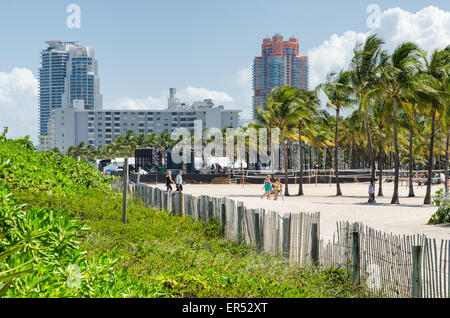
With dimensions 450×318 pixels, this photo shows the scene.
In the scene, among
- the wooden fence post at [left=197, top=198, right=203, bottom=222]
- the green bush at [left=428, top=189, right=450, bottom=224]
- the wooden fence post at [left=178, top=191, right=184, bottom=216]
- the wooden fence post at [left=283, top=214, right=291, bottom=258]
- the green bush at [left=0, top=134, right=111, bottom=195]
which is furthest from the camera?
the green bush at [left=428, top=189, right=450, bottom=224]

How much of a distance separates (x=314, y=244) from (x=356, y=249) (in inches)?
44.1

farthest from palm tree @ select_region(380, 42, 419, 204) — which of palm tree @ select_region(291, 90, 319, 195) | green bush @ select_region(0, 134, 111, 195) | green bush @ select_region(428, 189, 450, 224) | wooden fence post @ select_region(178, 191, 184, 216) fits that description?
green bush @ select_region(0, 134, 111, 195)

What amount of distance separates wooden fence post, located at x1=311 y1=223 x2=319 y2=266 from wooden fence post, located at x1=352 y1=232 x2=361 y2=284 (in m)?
1.05

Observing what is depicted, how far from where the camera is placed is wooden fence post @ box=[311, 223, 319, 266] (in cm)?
919

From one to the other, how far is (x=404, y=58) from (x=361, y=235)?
21.3m

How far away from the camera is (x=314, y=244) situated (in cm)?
923

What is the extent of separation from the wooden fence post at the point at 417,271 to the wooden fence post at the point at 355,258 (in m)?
1.38

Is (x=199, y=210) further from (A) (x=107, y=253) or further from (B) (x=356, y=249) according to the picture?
(A) (x=107, y=253)

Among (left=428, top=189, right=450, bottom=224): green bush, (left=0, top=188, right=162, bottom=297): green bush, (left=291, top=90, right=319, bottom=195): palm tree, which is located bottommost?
(left=428, top=189, right=450, bottom=224): green bush

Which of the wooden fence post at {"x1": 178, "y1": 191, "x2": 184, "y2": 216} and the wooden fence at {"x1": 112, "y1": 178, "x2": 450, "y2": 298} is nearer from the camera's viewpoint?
the wooden fence at {"x1": 112, "y1": 178, "x2": 450, "y2": 298}

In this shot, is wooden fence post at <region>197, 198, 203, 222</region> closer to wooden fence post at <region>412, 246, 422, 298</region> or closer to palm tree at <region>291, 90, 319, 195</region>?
wooden fence post at <region>412, 246, 422, 298</region>

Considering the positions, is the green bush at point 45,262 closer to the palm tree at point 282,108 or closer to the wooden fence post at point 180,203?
the wooden fence post at point 180,203

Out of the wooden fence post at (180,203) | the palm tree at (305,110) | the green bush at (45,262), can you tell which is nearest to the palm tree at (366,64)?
the palm tree at (305,110)

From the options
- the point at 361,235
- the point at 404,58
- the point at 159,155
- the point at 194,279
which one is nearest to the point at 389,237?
the point at 361,235
